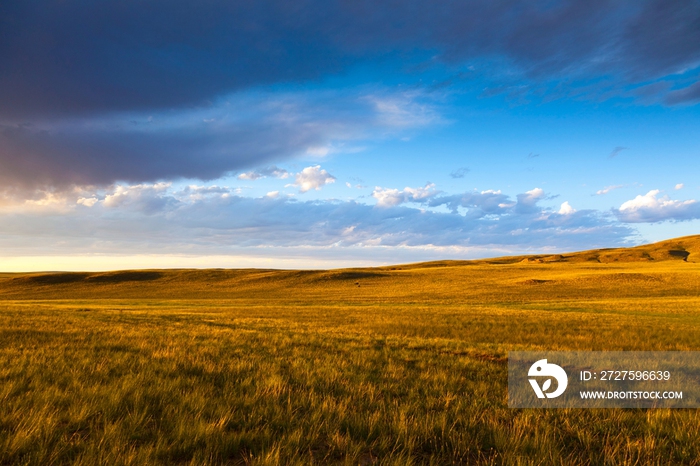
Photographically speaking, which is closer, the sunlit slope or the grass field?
the grass field

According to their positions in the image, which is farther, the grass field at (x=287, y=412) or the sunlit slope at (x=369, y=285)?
the sunlit slope at (x=369, y=285)

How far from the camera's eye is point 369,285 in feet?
263

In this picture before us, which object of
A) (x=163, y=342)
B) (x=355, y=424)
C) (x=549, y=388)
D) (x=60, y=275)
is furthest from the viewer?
(x=60, y=275)

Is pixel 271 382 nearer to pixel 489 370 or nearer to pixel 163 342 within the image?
pixel 489 370

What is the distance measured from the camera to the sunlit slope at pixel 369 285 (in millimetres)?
57688

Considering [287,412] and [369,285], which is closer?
[287,412]

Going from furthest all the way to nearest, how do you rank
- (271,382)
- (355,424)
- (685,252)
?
(685,252)
(271,382)
(355,424)

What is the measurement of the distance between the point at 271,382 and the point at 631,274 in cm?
8477

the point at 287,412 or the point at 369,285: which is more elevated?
the point at 287,412

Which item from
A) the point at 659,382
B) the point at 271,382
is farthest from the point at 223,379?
the point at 659,382

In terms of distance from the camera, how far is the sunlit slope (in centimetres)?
5769

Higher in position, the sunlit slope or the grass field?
the grass field

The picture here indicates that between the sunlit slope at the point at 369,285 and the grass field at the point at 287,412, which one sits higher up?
the grass field at the point at 287,412

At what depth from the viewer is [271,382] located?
257 inches
